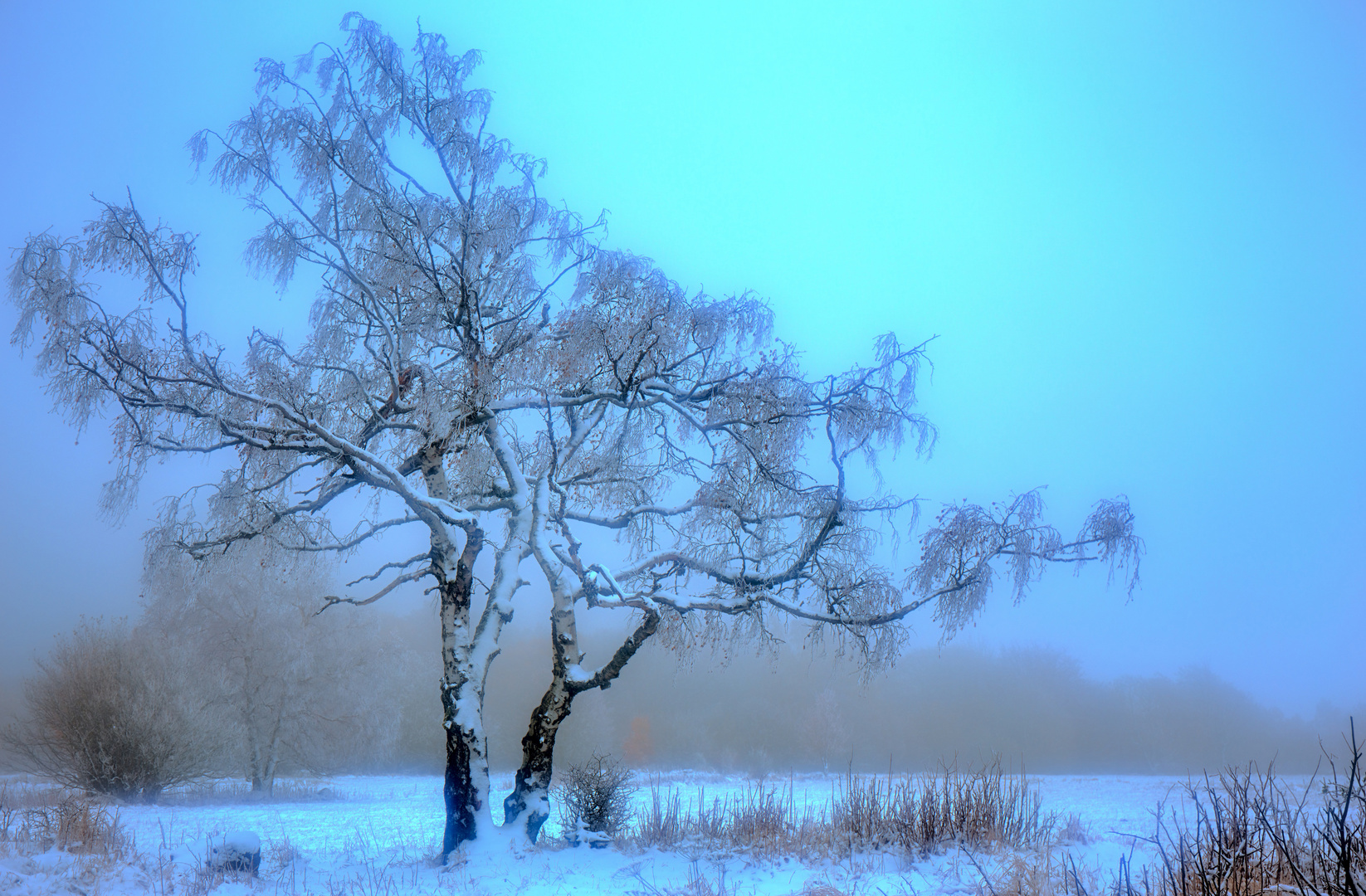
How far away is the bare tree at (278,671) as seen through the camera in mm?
22734

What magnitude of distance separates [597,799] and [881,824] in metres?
3.56

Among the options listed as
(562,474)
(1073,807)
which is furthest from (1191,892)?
(1073,807)

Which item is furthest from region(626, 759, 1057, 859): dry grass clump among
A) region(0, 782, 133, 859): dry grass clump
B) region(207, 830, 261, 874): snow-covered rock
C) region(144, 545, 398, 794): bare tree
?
region(144, 545, 398, 794): bare tree

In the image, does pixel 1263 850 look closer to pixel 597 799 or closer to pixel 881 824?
pixel 881 824

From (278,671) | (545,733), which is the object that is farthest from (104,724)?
(545,733)

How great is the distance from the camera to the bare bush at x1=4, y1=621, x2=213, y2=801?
1753 centimetres

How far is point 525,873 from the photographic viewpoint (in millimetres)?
7711

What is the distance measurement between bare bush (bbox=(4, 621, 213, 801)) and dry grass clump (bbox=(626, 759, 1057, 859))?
580 inches

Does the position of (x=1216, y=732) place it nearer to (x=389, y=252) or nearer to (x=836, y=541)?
(x=836, y=541)

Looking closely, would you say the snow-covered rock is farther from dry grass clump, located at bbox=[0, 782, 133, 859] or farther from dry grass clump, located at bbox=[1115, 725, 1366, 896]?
dry grass clump, located at bbox=[1115, 725, 1366, 896]

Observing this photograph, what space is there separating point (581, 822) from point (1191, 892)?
708cm

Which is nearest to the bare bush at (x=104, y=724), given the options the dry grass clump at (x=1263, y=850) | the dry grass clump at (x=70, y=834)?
the dry grass clump at (x=70, y=834)

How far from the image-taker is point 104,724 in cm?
1753

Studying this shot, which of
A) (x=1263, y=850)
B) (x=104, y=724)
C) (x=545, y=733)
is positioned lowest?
(x=104, y=724)
